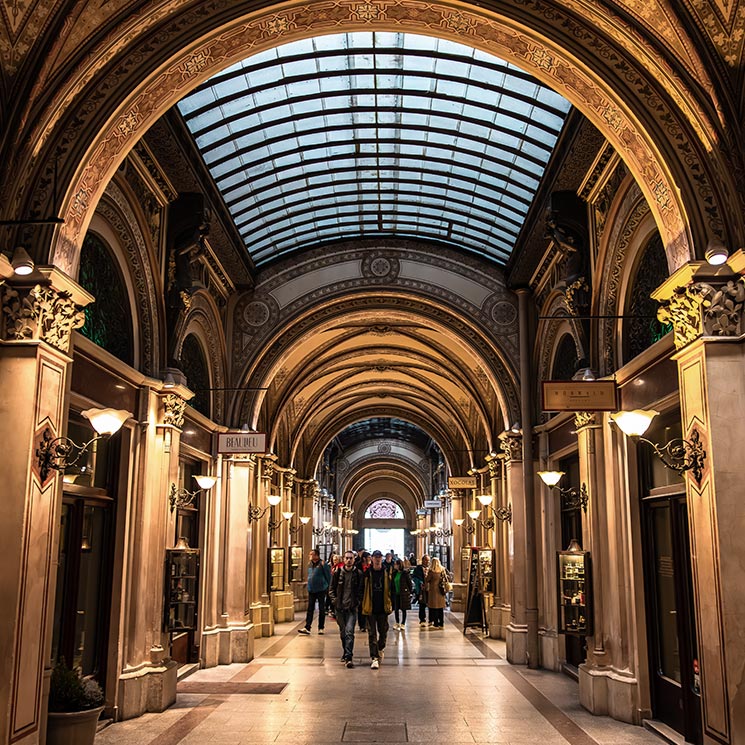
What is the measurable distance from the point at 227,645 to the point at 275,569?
614 centimetres

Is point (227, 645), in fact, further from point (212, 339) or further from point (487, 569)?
point (487, 569)

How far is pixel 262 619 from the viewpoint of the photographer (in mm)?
18438

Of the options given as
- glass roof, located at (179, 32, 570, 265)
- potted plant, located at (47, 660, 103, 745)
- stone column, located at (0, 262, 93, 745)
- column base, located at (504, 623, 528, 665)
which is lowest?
column base, located at (504, 623, 528, 665)

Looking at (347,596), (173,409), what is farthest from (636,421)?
(347,596)

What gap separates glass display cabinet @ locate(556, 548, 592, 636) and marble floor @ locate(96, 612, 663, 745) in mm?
976

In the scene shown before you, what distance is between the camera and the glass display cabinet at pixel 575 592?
10031 millimetres

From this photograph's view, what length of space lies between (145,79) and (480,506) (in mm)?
17454

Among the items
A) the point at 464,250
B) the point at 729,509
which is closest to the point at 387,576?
the point at 464,250

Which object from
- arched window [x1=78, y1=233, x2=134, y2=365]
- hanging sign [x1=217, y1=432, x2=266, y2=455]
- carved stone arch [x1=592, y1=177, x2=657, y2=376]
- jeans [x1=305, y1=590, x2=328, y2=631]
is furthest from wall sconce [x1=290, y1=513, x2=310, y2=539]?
carved stone arch [x1=592, y1=177, x2=657, y2=376]

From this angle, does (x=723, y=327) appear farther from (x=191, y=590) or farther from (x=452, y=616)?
(x=452, y=616)

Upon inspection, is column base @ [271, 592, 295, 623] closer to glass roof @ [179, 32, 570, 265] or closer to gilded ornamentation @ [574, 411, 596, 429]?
glass roof @ [179, 32, 570, 265]

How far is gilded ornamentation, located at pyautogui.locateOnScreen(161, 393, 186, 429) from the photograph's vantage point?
10.7 m

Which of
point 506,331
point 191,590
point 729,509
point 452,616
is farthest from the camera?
point 452,616

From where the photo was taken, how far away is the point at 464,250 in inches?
617
